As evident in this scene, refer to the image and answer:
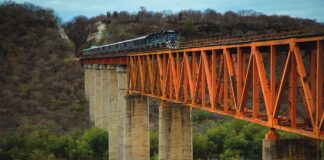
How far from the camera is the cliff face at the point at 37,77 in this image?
2724 inches

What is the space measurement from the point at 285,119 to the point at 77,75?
7210 centimetres

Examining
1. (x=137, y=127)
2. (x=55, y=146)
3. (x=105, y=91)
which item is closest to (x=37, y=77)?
(x=105, y=91)

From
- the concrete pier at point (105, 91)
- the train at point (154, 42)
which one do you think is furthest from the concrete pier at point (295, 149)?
the concrete pier at point (105, 91)

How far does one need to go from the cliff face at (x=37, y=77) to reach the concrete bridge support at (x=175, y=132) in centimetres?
3608

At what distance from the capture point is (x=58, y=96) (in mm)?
78875

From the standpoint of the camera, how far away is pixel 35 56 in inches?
3622

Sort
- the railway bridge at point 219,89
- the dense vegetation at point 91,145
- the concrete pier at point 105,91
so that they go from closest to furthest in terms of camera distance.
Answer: the railway bridge at point 219,89
the dense vegetation at point 91,145
the concrete pier at point 105,91

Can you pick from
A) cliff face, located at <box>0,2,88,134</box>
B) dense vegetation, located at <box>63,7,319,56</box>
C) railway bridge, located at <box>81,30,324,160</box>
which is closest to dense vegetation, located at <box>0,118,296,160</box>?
railway bridge, located at <box>81,30,324,160</box>

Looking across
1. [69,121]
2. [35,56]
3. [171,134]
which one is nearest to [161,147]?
[171,134]

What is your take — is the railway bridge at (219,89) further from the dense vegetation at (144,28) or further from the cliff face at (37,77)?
the dense vegetation at (144,28)

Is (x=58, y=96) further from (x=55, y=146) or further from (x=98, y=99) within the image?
(x=55, y=146)

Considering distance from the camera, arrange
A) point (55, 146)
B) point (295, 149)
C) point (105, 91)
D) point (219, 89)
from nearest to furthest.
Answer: point (295, 149) → point (219, 89) → point (55, 146) → point (105, 91)

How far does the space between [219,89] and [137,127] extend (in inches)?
808

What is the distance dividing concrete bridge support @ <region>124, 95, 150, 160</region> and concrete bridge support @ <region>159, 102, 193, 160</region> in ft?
31.8
